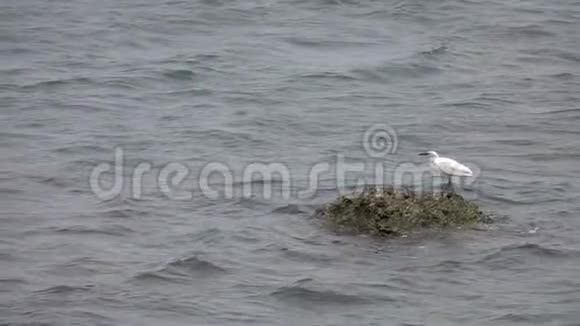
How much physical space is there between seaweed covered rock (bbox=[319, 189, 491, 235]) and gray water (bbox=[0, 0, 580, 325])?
0.58 feet

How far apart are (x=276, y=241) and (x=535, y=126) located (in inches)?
267

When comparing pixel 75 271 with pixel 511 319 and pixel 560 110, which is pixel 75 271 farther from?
pixel 560 110

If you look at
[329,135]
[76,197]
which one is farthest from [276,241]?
[329,135]

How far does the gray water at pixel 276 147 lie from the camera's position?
12984 mm

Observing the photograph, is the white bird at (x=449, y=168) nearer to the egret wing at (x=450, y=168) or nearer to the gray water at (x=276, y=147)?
the egret wing at (x=450, y=168)

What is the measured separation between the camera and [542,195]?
642 inches

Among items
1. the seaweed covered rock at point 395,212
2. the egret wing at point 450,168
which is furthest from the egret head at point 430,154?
the seaweed covered rock at point 395,212

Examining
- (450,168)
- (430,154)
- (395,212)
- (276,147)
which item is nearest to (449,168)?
(450,168)

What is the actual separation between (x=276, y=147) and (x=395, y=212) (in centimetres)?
461

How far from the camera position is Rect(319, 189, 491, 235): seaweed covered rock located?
14.2 m

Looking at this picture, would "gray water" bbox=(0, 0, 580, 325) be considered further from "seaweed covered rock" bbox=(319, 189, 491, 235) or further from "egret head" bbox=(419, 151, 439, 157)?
"egret head" bbox=(419, 151, 439, 157)

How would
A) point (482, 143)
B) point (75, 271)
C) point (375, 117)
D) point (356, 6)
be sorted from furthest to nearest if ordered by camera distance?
point (356, 6) → point (375, 117) → point (482, 143) → point (75, 271)

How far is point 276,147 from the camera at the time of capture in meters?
18.5

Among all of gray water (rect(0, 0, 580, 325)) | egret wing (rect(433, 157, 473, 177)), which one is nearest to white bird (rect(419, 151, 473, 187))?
egret wing (rect(433, 157, 473, 177))
